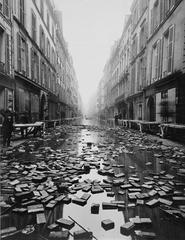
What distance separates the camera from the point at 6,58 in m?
12.4

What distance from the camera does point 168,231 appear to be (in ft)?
7.41

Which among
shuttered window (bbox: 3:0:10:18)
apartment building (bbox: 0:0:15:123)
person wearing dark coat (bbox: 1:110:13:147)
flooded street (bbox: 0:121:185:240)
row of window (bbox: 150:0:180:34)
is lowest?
flooded street (bbox: 0:121:185:240)

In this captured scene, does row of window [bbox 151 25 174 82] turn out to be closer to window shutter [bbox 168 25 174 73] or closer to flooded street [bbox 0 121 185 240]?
window shutter [bbox 168 25 174 73]

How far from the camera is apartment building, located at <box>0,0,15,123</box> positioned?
38.9 feet

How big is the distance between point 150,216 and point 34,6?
20.8m

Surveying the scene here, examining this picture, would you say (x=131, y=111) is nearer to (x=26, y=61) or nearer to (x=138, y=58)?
(x=138, y=58)

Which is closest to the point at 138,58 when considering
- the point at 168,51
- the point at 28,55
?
the point at 168,51

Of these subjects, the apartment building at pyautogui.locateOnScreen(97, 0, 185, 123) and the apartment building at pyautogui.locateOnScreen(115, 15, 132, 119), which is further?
the apartment building at pyautogui.locateOnScreen(115, 15, 132, 119)

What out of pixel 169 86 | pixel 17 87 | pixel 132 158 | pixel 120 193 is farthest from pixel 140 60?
pixel 120 193

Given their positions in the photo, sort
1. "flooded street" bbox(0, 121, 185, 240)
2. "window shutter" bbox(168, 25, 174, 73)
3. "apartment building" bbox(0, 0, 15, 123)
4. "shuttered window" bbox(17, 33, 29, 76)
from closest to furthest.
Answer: "flooded street" bbox(0, 121, 185, 240) → "apartment building" bbox(0, 0, 15, 123) → "window shutter" bbox(168, 25, 174, 73) → "shuttered window" bbox(17, 33, 29, 76)

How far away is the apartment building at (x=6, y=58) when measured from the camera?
38.9ft

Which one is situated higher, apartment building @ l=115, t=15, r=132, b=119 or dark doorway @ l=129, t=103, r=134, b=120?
apartment building @ l=115, t=15, r=132, b=119

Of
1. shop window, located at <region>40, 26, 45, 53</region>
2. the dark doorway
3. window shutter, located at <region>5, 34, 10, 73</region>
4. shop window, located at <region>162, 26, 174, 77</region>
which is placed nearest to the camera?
Result: window shutter, located at <region>5, 34, 10, 73</region>

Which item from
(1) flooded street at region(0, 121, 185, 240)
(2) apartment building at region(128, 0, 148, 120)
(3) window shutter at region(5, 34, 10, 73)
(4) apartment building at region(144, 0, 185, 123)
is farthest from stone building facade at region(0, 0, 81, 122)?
(2) apartment building at region(128, 0, 148, 120)
